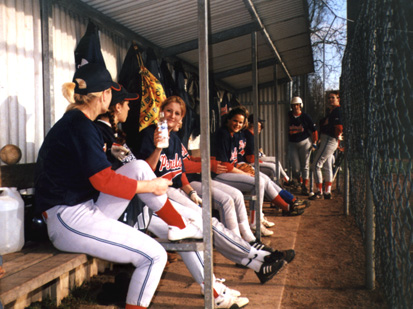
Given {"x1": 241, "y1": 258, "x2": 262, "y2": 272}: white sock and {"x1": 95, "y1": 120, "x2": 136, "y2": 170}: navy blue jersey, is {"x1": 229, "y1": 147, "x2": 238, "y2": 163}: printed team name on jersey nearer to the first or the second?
{"x1": 241, "y1": 258, "x2": 262, "y2": 272}: white sock

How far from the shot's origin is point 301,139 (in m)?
7.88

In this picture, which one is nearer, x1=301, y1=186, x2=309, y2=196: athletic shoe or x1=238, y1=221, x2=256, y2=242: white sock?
x1=238, y1=221, x2=256, y2=242: white sock

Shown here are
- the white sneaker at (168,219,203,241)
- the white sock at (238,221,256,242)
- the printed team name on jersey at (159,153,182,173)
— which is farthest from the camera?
the white sock at (238,221,256,242)

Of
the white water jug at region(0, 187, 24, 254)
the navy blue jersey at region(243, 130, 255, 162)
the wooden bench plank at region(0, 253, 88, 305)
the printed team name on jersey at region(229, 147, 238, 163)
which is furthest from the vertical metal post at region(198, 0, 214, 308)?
the navy blue jersey at region(243, 130, 255, 162)

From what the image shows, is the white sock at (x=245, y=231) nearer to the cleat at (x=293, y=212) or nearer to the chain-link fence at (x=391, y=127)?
the chain-link fence at (x=391, y=127)

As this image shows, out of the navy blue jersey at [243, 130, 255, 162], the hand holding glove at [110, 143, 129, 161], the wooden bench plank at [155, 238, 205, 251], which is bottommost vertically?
the wooden bench plank at [155, 238, 205, 251]

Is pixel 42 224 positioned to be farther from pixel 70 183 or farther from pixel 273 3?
pixel 273 3

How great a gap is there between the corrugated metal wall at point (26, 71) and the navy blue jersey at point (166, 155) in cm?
79

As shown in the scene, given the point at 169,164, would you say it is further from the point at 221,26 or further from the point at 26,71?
the point at 221,26

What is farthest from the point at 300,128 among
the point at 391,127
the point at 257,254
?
the point at 391,127

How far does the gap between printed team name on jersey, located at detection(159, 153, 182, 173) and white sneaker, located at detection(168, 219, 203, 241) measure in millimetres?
831

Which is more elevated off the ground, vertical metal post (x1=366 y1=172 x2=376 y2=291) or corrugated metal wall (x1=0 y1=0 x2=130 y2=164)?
corrugated metal wall (x1=0 y1=0 x2=130 y2=164)

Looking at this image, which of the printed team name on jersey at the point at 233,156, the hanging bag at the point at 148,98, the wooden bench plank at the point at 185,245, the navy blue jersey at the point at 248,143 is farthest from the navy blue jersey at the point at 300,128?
the wooden bench plank at the point at 185,245

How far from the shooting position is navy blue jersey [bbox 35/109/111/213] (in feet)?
7.12
